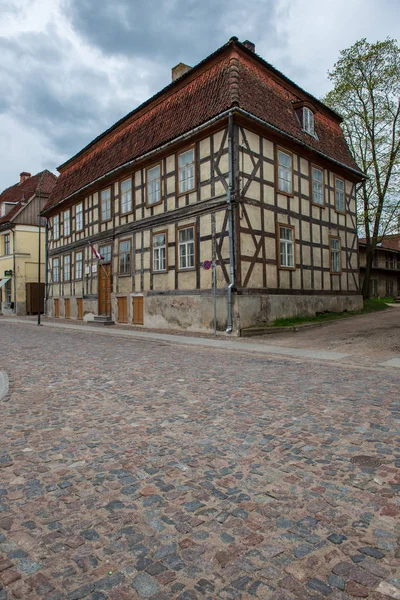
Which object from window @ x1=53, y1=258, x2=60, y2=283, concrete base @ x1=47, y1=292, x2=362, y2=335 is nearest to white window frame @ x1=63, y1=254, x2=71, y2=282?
window @ x1=53, y1=258, x2=60, y2=283

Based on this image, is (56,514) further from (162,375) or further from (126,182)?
(126,182)

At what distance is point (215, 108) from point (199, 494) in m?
15.4

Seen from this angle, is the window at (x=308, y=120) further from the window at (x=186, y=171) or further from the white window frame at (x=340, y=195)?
the window at (x=186, y=171)

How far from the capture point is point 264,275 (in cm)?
1661

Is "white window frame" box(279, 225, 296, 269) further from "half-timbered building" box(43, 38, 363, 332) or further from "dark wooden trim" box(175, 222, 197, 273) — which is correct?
"dark wooden trim" box(175, 222, 197, 273)

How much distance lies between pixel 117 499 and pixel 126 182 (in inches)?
789

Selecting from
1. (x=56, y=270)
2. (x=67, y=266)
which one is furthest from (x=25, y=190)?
(x=67, y=266)

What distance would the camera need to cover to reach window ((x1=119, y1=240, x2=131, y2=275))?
21.1 m

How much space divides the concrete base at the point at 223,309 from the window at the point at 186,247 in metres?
1.34

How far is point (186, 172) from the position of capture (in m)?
17.6

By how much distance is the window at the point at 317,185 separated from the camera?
20.0 meters

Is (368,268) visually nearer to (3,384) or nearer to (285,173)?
(285,173)

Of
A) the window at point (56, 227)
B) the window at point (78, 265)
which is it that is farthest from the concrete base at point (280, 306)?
the window at point (56, 227)

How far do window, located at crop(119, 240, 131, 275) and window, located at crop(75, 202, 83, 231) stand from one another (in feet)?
18.1
